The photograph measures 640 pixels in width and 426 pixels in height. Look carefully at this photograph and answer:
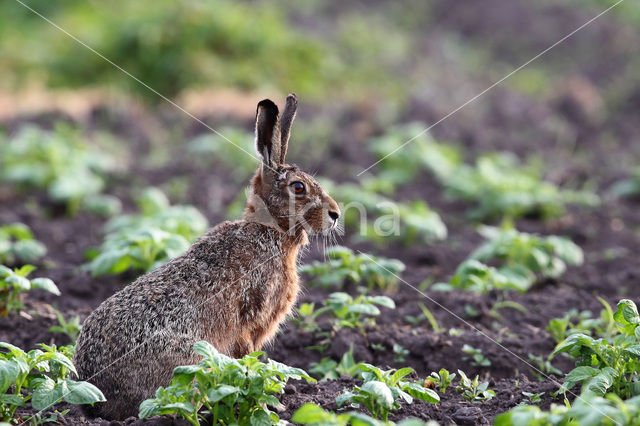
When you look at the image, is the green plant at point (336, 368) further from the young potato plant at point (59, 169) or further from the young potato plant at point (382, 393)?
the young potato plant at point (59, 169)

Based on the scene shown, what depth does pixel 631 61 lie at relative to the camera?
1738 centimetres

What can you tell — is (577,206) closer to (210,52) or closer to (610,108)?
(610,108)

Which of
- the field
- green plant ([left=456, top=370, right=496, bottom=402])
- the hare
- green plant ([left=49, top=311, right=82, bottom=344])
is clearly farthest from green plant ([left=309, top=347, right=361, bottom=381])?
green plant ([left=49, top=311, right=82, bottom=344])

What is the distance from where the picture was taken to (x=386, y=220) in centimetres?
920

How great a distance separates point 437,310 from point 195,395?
3.30 meters

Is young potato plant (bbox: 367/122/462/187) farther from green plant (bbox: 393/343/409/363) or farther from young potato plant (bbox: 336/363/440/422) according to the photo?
young potato plant (bbox: 336/363/440/422)

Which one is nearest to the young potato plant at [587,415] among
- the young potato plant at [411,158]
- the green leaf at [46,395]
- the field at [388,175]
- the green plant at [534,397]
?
the field at [388,175]

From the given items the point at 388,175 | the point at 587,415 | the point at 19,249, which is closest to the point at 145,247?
the point at 19,249

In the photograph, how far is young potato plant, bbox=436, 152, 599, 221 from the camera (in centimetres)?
994

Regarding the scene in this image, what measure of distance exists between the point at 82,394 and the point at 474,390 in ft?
8.32

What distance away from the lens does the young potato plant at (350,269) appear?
6949 millimetres

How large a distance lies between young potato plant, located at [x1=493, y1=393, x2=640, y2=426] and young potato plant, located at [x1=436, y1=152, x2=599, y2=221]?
609cm

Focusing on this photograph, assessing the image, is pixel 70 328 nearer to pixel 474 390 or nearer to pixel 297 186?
pixel 297 186

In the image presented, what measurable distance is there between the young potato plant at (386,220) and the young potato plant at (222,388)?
4279mm
